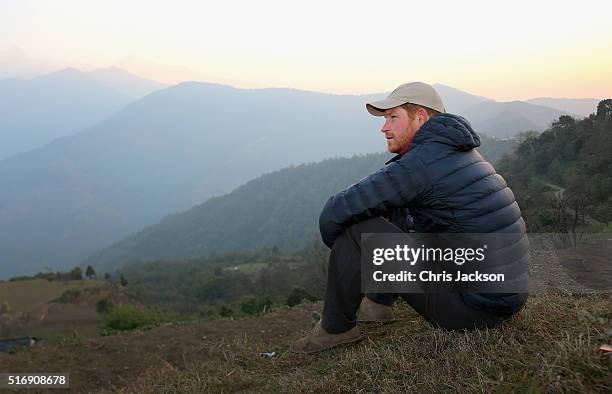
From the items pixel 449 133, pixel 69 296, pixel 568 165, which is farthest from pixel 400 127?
pixel 69 296

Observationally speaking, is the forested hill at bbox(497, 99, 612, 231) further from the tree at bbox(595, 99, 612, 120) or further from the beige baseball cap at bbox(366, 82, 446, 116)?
the beige baseball cap at bbox(366, 82, 446, 116)

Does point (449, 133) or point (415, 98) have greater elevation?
point (415, 98)

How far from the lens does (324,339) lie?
2990 millimetres

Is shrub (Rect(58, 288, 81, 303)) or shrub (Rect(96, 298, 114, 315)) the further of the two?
shrub (Rect(58, 288, 81, 303))

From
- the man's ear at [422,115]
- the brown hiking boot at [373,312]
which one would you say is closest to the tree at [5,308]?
the brown hiking boot at [373,312]

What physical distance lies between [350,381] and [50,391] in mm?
4750

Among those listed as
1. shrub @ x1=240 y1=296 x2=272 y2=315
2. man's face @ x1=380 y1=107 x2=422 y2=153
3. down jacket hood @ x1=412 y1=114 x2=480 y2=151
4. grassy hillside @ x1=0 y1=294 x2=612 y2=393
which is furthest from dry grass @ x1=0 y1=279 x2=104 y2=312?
down jacket hood @ x1=412 y1=114 x2=480 y2=151

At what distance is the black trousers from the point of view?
247 centimetres

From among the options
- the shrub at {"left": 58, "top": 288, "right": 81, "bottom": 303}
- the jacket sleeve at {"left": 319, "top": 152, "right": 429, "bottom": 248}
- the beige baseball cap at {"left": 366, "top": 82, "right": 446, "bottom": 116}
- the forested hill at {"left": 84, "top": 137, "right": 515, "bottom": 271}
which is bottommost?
the forested hill at {"left": 84, "top": 137, "right": 515, "bottom": 271}

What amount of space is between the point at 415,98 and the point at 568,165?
34.3 meters

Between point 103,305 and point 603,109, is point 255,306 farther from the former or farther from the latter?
point 603,109

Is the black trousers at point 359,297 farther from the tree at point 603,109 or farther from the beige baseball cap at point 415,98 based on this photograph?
the tree at point 603,109

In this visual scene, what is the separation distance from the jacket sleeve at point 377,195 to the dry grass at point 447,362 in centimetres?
75

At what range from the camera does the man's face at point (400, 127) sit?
8.43ft
